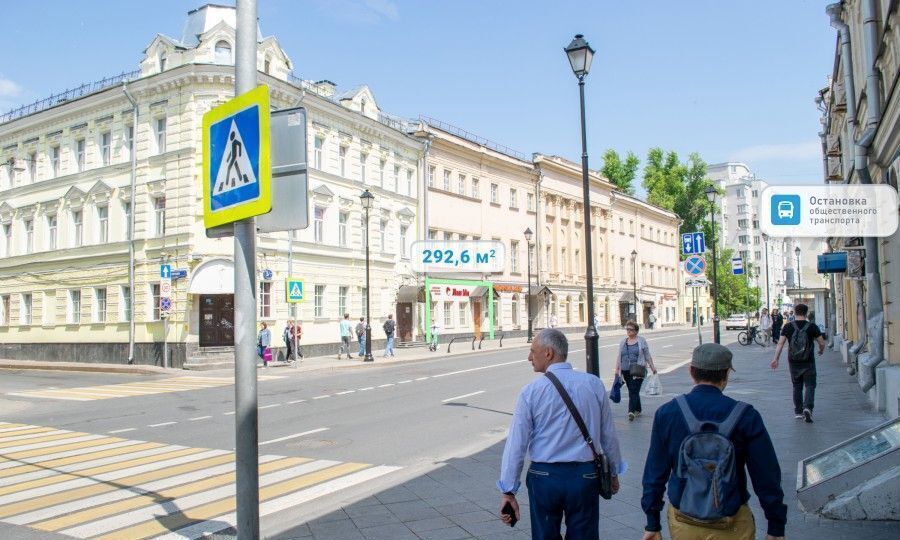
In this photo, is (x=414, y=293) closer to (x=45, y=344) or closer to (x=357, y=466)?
(x=45, y=344)

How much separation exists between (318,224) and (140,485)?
25.5m

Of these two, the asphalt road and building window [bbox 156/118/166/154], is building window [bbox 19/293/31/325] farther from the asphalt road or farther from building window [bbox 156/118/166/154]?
the asphalt road

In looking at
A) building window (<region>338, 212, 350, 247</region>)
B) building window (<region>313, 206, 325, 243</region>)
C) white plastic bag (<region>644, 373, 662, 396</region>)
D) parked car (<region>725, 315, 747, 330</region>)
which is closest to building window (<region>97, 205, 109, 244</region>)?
building window (<region>313, 206, 325, 243</region>)

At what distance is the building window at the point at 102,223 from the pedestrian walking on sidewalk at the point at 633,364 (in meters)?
26.9

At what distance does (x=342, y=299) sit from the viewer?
34.4 metres

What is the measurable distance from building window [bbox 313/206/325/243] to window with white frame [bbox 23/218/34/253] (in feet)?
48.5

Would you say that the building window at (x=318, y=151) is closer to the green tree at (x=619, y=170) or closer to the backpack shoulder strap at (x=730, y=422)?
the backpack shoulder strap at (x=730, y=422)

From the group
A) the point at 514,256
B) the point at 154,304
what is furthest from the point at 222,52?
the point at 514,256

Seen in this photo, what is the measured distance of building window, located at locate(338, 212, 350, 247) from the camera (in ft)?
113

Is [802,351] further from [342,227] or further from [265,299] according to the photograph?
[342,227]

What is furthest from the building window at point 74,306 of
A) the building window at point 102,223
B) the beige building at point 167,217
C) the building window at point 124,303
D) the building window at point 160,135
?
the building window at point 160,135

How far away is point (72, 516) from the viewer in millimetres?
6699

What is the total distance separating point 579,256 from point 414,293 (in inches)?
911

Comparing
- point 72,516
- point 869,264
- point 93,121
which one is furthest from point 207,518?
point 93,121
